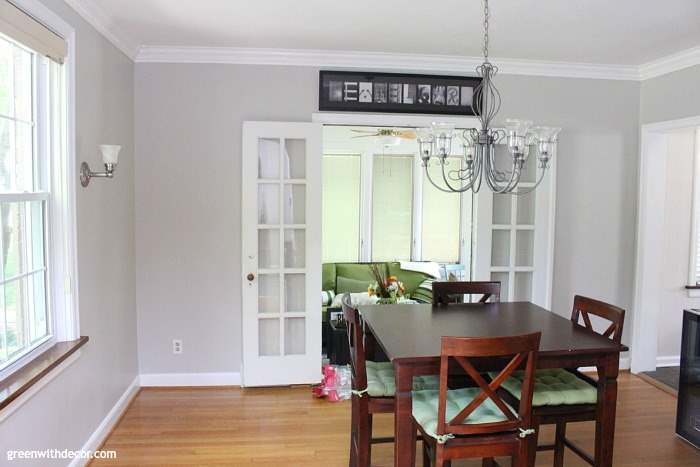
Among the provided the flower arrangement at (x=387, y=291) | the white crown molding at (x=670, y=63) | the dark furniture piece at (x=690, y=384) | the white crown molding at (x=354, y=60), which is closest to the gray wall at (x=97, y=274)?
the white crown molding at (x=354, y=60)

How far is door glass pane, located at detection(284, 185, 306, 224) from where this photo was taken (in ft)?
13.6

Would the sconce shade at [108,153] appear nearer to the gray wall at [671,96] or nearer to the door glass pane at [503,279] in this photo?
the door glass pane at [503,279]

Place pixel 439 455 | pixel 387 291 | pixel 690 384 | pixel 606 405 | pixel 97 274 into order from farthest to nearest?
1. pixel 387 291
2. pixel 690 384
3. pixel 97 274
4. pixel 606 405
5. pixel 439 455

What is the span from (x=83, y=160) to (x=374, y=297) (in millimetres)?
2621

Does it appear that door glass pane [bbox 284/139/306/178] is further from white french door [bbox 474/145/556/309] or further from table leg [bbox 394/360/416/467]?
table leg [bbox 394/360/416/467]

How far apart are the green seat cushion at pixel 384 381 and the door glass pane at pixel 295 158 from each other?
186 cm

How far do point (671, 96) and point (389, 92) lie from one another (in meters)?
2.21

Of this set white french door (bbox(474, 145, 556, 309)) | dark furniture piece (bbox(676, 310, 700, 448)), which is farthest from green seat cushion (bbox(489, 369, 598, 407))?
white french door (bbox(474, 145, 556, 309))

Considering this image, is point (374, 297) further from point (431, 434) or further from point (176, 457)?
point (431, 434)

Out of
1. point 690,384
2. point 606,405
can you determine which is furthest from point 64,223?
point 690,384

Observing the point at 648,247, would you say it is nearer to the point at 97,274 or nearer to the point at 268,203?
the point at 268,203

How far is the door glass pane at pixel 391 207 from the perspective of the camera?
7.01m

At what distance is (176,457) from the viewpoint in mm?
3053

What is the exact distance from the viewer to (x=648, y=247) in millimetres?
4469
